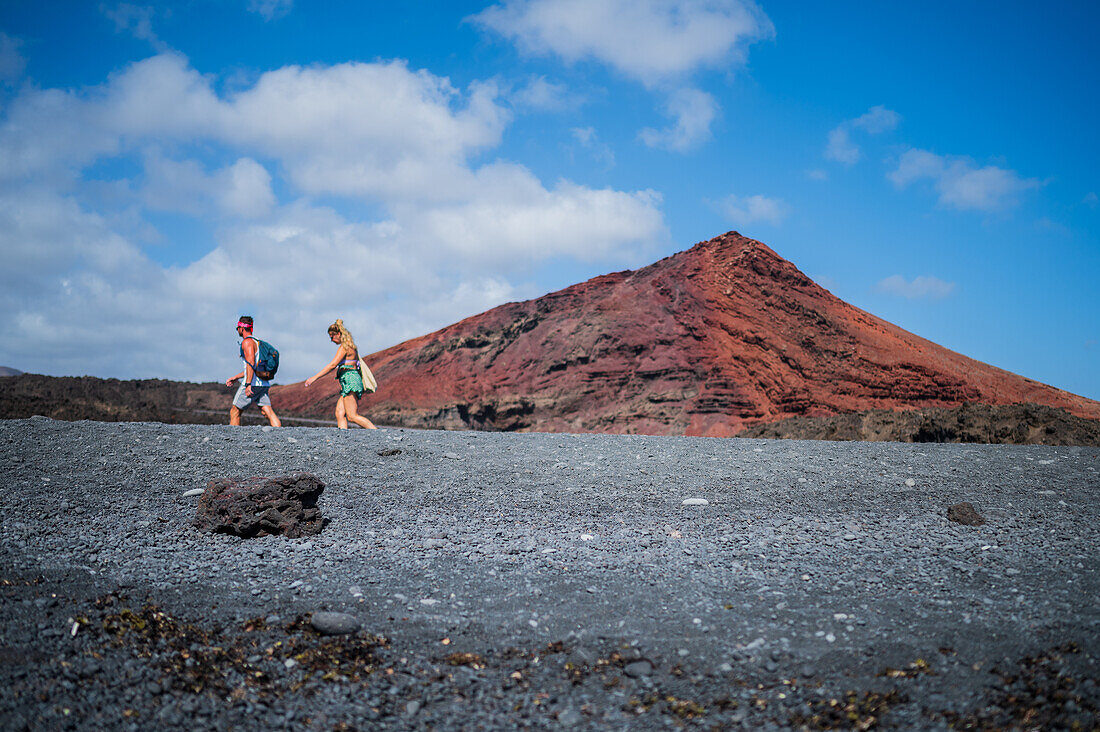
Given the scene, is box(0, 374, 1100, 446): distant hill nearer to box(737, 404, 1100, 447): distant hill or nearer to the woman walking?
box(737, 404, 1100, 447): distant hill

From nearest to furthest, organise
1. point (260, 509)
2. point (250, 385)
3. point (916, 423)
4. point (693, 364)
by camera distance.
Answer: point (260, 509) → point (250, 385) → point (916, 423) → point (693, 364)

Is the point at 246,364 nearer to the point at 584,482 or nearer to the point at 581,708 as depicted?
the point at 584,482

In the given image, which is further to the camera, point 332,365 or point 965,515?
point 332,365

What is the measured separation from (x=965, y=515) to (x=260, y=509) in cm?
646

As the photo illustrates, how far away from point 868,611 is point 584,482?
3.31m

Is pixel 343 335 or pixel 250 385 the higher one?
pixel 343 335

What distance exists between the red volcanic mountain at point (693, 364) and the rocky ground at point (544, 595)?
14208 mm

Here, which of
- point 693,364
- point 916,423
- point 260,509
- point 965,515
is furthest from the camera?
point 693,364

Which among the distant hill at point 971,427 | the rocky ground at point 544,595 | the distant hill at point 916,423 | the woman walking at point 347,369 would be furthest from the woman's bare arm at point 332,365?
the distant hill at point 971,427

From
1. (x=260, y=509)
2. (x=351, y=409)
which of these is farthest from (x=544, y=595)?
(x=351, y=409)

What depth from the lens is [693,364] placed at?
2298 centimetres

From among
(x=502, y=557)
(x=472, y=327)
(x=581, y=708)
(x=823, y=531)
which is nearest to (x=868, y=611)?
(x=823, y=531)

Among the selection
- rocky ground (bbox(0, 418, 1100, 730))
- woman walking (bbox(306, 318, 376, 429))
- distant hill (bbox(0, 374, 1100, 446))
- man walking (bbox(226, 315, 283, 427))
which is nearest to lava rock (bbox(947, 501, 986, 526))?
rocky ground (bbox(0, 418, 1100, 730))

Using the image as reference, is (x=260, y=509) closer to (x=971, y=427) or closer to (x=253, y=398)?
(x=253, y=398)
